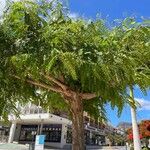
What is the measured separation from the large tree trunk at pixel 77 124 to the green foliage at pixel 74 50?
385 mm

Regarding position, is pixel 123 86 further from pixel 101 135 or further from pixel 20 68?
pixel 101 135

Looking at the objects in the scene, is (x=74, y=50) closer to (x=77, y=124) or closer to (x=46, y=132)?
(x=77, y=124)

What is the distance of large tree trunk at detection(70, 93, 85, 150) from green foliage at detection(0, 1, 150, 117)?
38cm

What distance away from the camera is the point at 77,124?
10461 mm

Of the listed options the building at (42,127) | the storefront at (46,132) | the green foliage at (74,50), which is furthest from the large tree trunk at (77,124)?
the storefront at (46,132)

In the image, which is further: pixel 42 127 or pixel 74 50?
pixel 42 127

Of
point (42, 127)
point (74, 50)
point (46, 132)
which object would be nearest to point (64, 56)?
point (74, 50)

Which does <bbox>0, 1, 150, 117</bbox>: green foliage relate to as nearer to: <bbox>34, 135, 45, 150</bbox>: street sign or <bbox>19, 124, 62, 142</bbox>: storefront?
<bbox>34, 135, 45, 150</bbox>: street sign

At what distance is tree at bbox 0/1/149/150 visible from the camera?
8.80 meters

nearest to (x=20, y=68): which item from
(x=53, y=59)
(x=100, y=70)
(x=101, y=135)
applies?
(x=53, y=59)

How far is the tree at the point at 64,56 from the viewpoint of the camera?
28.9ft

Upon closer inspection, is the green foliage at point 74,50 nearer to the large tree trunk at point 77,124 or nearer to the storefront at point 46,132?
the large tree trunk at point 77,124

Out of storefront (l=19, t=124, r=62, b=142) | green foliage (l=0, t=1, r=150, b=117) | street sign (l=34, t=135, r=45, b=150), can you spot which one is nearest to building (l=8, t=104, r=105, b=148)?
storefront (l=19, t=124, r=62, b=142)

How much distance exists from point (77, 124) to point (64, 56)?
2.79 m
